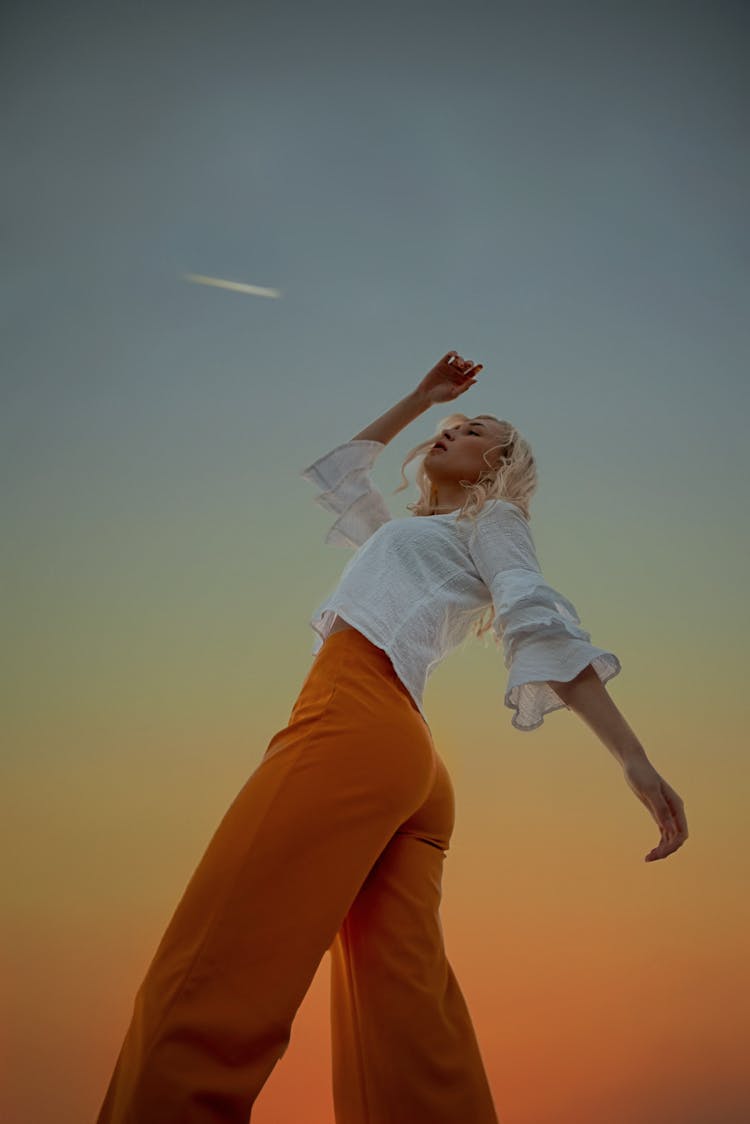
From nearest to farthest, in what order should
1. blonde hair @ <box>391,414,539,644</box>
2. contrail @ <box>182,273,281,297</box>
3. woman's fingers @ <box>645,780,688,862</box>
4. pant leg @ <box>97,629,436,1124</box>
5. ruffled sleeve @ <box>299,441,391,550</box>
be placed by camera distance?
pant leg @ <box>97,629,436,1124</box>, woman's fingers @ <box>645,780,688,862</box>, blonde hair @ <box>391,414,539,644</box>, ruffled sleeve @ <box>299,441,391,550</box>, contrail @ <box>182,273,281,297</box>

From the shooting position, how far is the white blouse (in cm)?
101

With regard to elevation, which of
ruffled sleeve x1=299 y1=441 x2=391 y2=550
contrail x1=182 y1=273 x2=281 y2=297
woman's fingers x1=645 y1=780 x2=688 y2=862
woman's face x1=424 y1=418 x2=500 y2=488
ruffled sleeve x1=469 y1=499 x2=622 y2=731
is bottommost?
woman's fingers x1=645 y1=780 x2=688 y2=862

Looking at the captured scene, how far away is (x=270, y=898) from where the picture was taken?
0.88 m

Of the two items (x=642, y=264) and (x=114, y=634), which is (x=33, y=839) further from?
(x=642, y=264)

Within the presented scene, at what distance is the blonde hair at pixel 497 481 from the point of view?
1.27 metres

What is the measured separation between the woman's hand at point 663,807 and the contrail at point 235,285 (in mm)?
2147

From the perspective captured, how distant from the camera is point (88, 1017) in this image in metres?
1.98

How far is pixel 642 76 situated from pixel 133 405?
6.17 feet

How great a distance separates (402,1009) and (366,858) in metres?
0.19

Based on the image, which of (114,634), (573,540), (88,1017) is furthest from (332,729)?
(573,540)

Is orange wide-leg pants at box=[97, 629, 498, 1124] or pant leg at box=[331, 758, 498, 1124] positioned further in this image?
pant leg at box=[331, 758, 498, 1124]

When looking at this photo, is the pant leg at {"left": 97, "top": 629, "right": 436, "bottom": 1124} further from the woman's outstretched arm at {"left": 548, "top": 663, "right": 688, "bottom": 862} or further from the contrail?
the contrail

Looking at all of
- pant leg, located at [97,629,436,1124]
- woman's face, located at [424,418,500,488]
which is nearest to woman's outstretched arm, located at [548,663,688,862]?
pant leg, located at [97,629,436,1124]

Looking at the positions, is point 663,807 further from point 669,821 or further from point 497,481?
point 497,481
